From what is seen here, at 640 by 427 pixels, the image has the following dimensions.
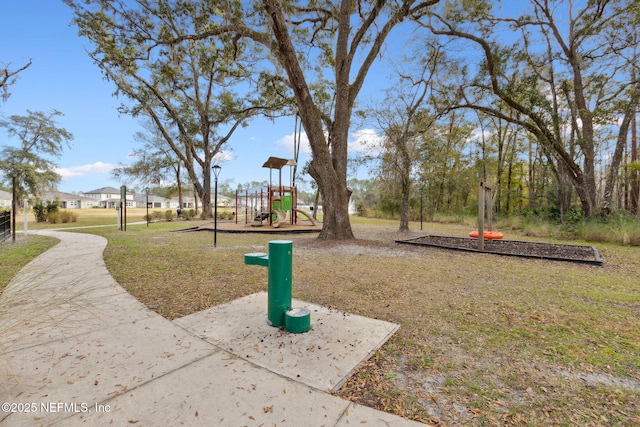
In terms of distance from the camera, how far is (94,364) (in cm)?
182

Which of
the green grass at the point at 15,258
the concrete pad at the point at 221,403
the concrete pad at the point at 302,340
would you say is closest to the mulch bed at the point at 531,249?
the concrete pad at the point at 302,340

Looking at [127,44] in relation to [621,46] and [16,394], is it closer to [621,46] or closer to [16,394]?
[16,394]

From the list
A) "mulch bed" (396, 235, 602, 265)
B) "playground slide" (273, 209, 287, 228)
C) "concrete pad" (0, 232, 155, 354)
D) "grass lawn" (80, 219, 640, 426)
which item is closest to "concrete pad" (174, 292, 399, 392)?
"grass lawn" (80, 219, 640, 426)

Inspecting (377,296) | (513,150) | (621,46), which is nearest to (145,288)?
(377,296)

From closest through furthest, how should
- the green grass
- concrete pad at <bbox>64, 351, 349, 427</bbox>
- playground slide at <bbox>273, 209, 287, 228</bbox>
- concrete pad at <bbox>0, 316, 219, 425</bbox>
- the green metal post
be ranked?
concrete pad at <bbox>64, 351, 349, 427</bbox> < concrete pad at <bbox>0, 316, 219, 425</bbox> < the green metal post < the green grass < playground slide at <bbox>273, 209, 287, 228</bbox>

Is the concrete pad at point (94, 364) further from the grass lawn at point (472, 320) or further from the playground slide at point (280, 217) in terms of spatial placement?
the playground slide at point (280, 217)

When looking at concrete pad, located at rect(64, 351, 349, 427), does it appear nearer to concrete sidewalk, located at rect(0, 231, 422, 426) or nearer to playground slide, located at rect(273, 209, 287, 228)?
concrete sidewalk, located at rect(0, 231, 422, 426)

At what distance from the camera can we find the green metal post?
2.40 metres

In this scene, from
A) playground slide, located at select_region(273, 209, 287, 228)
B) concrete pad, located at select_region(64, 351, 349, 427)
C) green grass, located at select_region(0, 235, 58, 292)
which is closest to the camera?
concrete pad, located at select_region(64, 351, 349, 427)

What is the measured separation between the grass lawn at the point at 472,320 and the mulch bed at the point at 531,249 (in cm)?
32

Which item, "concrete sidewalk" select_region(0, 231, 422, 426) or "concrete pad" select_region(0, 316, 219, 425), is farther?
"concrete pad" select_region(0, 316, 219, 425)

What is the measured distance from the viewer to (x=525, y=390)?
5.49 feet

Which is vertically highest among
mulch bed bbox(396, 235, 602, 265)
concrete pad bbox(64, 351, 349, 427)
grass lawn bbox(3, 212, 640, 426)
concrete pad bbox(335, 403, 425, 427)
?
mulch bed bbox(396, 235, 602, 265)

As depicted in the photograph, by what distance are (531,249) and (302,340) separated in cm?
743
